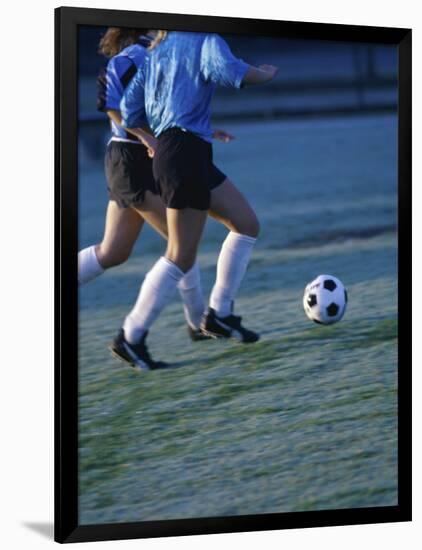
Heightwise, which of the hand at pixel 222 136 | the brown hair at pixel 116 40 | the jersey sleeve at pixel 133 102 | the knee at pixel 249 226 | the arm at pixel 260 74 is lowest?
the knee at pixel 249 226

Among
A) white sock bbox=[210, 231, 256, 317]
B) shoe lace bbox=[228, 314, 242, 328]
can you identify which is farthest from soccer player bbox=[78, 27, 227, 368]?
shoe lace bbox=[228, 314, 242, 328]

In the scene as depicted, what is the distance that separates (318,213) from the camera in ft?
27.1

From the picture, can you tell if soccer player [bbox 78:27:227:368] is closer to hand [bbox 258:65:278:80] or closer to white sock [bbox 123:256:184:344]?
white sock [bbox 123:256:184:344]

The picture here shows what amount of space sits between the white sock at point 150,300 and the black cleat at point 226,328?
0.88 ft

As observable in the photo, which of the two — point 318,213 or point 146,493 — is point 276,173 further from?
point 146,493

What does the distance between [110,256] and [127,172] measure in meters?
0.44

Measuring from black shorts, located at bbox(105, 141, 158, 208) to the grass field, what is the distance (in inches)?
3.1

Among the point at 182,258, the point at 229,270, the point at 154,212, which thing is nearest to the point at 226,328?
the point at 229,270

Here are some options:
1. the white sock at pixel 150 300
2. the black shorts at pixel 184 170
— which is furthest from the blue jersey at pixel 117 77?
the white sock at pixel 150 300

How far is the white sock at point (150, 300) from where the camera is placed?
25.7ft

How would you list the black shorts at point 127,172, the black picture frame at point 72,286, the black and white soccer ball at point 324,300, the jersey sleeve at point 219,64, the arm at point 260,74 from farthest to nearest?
the black and white soccer ball at point 324,300, the arm at point 260,74, the jersey sleeve at point 219,64, the black shorts at point 127,172, the black picture frame at point 72,286

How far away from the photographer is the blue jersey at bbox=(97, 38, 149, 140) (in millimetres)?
7730

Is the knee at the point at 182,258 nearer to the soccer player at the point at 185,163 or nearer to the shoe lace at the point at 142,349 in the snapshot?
the soccer player at the point at 185,163

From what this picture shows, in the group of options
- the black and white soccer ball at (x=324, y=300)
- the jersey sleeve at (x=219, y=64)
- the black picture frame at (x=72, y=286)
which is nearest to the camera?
the black picture frame at (x=72, y=286)
